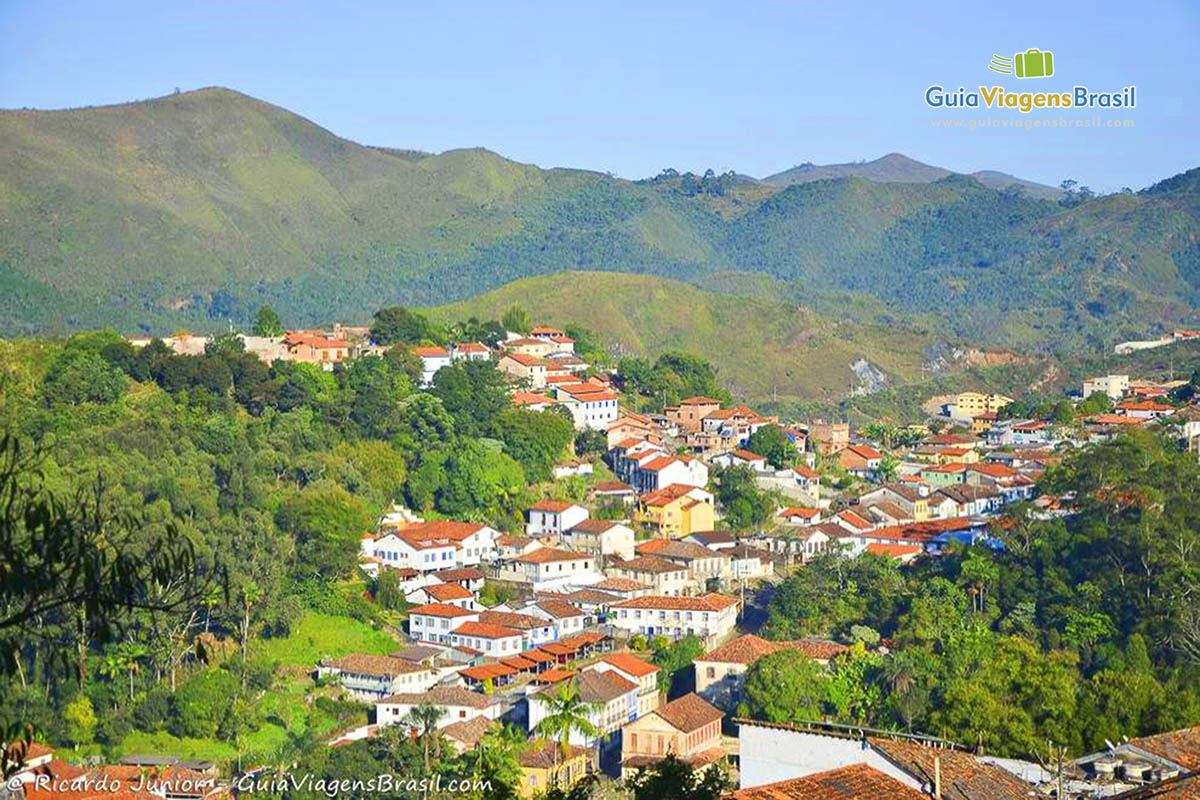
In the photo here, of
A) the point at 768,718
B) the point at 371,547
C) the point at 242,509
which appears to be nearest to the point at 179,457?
the point at 242,509

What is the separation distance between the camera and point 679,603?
32.2 m

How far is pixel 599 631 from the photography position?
3195 centimetres

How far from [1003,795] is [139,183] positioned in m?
98.9

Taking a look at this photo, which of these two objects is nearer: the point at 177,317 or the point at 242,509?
the point at 242,509

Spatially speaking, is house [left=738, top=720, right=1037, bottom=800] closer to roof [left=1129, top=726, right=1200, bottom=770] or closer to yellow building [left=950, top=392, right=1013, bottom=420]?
roof [left=1129, top=726, right=1200, bottom=770]

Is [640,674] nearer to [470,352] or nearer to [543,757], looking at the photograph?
[543,757]

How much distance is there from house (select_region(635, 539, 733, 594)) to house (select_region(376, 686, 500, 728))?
9.11 m

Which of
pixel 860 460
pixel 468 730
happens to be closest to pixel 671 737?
pixel 468 730

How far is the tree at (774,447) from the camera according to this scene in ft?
144

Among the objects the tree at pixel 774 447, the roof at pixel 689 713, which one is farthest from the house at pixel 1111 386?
the roof at pixel 689 713

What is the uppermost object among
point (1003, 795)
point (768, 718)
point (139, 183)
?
point (139, 183)

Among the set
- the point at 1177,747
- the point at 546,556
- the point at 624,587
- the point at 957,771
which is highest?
the point at 957,771

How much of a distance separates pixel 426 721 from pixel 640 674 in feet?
15.4

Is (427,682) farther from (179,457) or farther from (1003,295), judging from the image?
(1003,295)
